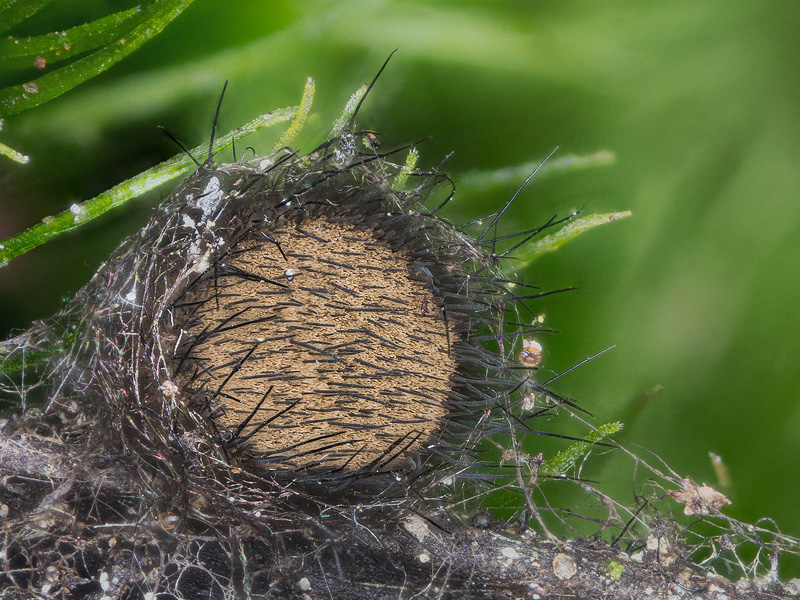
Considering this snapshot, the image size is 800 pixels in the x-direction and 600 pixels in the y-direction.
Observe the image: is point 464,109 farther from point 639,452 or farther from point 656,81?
point 639,452

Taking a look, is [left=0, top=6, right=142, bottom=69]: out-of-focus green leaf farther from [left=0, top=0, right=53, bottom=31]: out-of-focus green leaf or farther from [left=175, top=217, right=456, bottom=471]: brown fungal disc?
[left=175, top=217, right=456, bottom=471]: brown fungal disc

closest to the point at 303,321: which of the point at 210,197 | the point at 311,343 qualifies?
the point at 311,343

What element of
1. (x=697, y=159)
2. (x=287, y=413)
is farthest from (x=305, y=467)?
(x=697, y=159)

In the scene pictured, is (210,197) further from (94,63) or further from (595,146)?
(595,146)

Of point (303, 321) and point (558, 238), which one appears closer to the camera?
point (303, 321)

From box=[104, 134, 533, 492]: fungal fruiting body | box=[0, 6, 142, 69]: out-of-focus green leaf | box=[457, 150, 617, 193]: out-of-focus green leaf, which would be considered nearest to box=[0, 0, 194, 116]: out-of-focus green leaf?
box=[0, 6, 142, 69]: out-of-focus green leaf

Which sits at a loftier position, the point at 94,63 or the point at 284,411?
the point at 94,63

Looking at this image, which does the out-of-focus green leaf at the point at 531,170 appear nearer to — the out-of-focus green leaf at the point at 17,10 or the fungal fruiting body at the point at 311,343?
the fungal fruiting body at the point at 311,343
